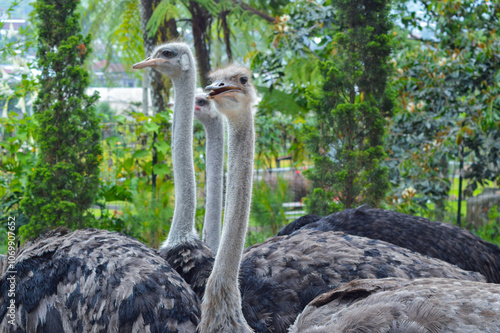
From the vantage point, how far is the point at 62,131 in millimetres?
4504

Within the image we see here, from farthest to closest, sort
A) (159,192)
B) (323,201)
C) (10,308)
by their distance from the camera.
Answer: (159,192), (323,201), (10,308)

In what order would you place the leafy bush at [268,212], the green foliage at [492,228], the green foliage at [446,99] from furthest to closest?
the green foliage at [492,228] → the leafy bush at [268,212] → the green foliage at [446,99]

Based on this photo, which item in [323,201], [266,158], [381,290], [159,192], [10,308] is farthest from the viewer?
[266,158]

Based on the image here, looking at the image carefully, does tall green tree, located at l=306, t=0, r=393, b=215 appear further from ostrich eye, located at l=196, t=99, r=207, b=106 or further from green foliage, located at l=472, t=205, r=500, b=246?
green foliage, located at l=472, t=205, r=500, b=246

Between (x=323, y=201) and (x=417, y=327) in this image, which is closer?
(x=417, y=327)

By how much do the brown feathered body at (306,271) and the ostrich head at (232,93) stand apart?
0.79m

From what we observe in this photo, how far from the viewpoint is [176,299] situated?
219cm

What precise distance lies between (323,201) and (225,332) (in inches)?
99.9

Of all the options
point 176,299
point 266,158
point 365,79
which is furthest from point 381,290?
point 266,158

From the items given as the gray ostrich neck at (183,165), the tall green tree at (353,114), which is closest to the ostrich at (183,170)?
the gray ostrich neck at (183,165)

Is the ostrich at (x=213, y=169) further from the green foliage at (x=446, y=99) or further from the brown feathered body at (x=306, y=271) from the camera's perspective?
the green foliage at (x=446, y=99)

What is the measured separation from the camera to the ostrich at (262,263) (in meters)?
2.02

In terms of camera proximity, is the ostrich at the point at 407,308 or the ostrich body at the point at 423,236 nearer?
the ostrich at the point at 407,308

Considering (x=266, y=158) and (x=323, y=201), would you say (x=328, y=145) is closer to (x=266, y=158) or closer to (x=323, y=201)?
(x=323, y=201)
